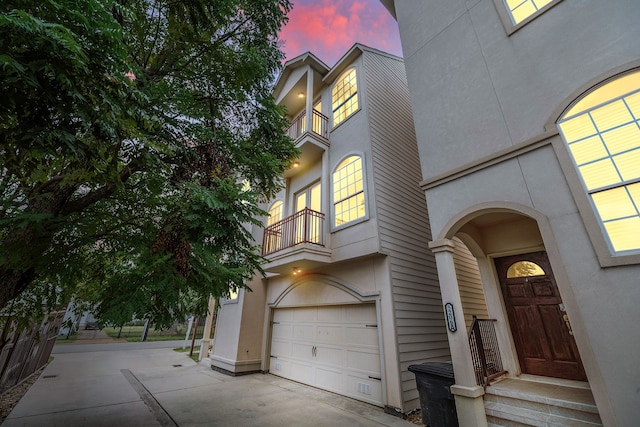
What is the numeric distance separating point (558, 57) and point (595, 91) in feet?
2.64

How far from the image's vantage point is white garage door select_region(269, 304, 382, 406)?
5.85 m

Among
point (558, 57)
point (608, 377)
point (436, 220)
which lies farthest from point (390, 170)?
point (608, 377)

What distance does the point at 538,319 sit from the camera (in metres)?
4.61

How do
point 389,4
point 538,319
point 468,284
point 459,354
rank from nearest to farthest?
point 459,354
point 538,319
point 468,284
point 389,4

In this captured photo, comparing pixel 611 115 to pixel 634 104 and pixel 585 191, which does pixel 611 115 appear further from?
pixel 585 191

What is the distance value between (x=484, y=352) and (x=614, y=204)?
311cm

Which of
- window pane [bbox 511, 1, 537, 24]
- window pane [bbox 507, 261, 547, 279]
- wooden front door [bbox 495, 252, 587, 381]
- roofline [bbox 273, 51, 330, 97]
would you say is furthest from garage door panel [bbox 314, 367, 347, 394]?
roofline [bbox 273, 51, 330, 97]

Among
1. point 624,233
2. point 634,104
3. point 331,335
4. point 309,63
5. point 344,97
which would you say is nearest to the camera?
point 624,233

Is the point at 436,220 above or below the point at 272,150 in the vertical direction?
below

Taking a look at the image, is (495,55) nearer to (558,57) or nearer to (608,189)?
Result: (558,57)

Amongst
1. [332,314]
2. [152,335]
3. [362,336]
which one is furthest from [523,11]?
[152,335]

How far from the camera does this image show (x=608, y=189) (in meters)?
3.14

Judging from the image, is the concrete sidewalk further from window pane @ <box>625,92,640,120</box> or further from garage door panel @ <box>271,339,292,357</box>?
window pane @ <box>625,92,640,120</box>

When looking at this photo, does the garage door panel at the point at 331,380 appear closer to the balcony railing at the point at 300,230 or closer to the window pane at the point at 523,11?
the balcony railing at the point at 300,230
